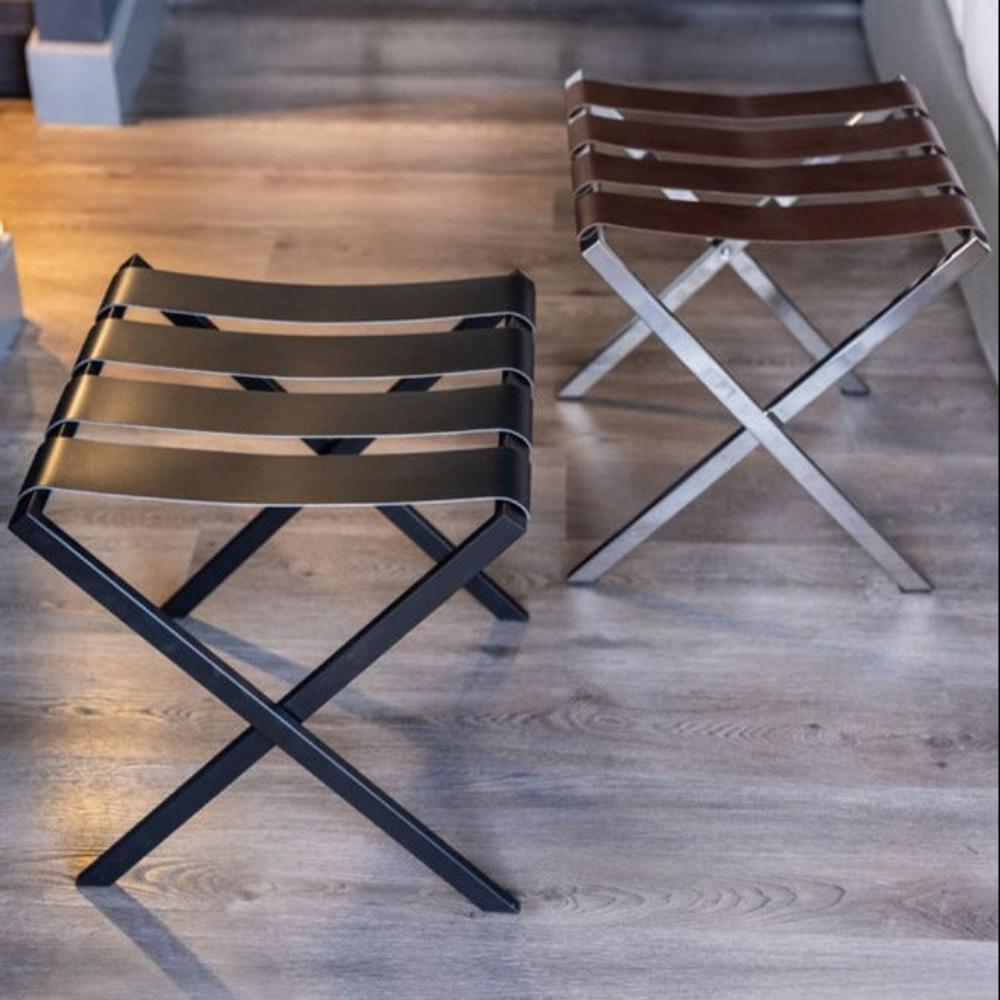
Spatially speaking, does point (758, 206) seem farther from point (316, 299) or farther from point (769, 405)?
point (316, 299)

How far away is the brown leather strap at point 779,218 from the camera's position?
198cm

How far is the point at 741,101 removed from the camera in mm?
2238

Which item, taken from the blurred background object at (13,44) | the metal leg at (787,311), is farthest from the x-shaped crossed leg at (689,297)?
the blurred background object at (13,44)

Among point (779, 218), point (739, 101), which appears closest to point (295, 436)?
point (779, 218)

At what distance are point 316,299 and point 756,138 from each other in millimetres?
644

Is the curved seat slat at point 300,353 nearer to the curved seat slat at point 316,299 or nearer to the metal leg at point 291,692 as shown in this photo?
the curved seat slat at point 316,299

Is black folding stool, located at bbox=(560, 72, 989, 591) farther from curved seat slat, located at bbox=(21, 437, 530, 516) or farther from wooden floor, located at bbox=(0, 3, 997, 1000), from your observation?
curved seat slat, located at bbox=(21, 437, 530, 516)

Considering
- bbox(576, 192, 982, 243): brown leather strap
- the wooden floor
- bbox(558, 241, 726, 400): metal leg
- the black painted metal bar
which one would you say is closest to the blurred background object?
→ the wooden floor

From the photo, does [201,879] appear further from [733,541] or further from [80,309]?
[733,541]

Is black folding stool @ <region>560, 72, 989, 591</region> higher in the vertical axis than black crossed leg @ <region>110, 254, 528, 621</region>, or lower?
higher

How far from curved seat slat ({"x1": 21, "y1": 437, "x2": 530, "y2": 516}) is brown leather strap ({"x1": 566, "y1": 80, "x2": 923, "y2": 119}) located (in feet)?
2.43

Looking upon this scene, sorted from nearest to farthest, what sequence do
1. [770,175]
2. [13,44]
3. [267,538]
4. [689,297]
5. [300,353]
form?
[300,353]
[267,538]
[770,175]
[689,297]
[13,44]

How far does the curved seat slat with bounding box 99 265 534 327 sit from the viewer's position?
1809 mm

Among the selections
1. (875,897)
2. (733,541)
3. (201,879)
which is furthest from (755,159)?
(201,879)
